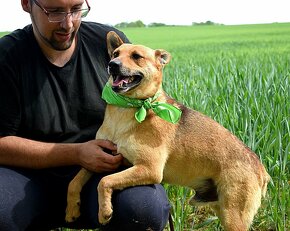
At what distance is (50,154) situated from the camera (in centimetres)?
271

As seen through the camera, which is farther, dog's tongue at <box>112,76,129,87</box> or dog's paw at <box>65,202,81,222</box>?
dog's paw at <box>65,202,81,222</box>

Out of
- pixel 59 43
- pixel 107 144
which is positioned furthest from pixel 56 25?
pixel 107 144

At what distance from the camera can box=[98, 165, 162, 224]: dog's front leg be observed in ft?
7.97

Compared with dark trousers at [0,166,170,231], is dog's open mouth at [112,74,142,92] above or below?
above

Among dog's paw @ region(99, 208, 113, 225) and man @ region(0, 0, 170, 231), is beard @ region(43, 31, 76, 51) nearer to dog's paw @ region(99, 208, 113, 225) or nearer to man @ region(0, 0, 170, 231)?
man @ region(0, 0, 170, 231)

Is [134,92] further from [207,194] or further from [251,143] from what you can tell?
[251,143]

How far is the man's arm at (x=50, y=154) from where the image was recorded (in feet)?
8.53

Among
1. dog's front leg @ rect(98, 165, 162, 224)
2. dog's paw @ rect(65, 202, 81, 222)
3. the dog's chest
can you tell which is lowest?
dog's paw @ rect(65, 202, 81, 222)

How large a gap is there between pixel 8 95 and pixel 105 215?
2.77 feet

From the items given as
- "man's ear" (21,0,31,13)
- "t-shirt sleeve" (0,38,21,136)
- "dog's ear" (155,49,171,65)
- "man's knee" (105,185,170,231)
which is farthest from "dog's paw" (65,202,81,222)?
"man's ear" (21,0,31,13)

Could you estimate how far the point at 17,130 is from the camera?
2.83 m

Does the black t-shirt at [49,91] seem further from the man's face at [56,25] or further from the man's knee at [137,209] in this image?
the man's knee at [137,209]

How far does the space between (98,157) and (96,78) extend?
0.54 metres

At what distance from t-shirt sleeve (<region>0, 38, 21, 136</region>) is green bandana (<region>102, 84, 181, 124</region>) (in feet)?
1.64
